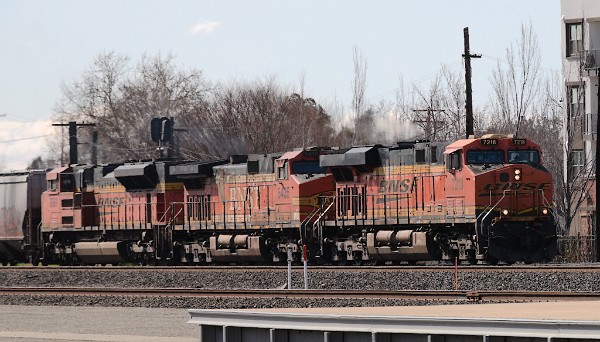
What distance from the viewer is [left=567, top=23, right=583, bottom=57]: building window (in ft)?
180

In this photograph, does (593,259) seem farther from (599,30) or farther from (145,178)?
(599,30)

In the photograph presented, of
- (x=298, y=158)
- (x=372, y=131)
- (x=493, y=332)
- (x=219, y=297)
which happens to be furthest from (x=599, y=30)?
(x=493, y=332)

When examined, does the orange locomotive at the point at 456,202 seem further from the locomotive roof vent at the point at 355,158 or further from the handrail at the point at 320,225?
the handrail at the point at 320,225

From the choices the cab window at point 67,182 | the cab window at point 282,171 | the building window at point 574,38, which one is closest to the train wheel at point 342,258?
the cab window at point 282,171

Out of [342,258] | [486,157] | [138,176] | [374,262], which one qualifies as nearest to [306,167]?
[342,258]

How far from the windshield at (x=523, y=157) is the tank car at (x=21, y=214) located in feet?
65.6

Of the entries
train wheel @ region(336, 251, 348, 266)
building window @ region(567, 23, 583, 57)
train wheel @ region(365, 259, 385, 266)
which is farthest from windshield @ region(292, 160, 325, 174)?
building window @ region(567, 23, 583, 57)

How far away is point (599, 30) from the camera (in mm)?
54719

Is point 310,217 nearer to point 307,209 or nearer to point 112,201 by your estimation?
point 307,209

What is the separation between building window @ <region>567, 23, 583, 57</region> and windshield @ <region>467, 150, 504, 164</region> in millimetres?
25257

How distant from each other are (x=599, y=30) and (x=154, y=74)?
39.4 metres

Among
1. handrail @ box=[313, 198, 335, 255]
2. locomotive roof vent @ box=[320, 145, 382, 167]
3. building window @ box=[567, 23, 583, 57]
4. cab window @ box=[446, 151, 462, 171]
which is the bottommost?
handrail @ box=[313, 198, 335, 255]

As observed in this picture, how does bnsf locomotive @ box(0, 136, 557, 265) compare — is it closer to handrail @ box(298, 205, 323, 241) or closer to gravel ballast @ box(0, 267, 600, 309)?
handrail @ box(298, 205, 323, 241)

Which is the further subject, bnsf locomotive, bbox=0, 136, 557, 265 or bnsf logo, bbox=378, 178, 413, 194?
bnsf logo, bbox=378, 178, 413, 194
